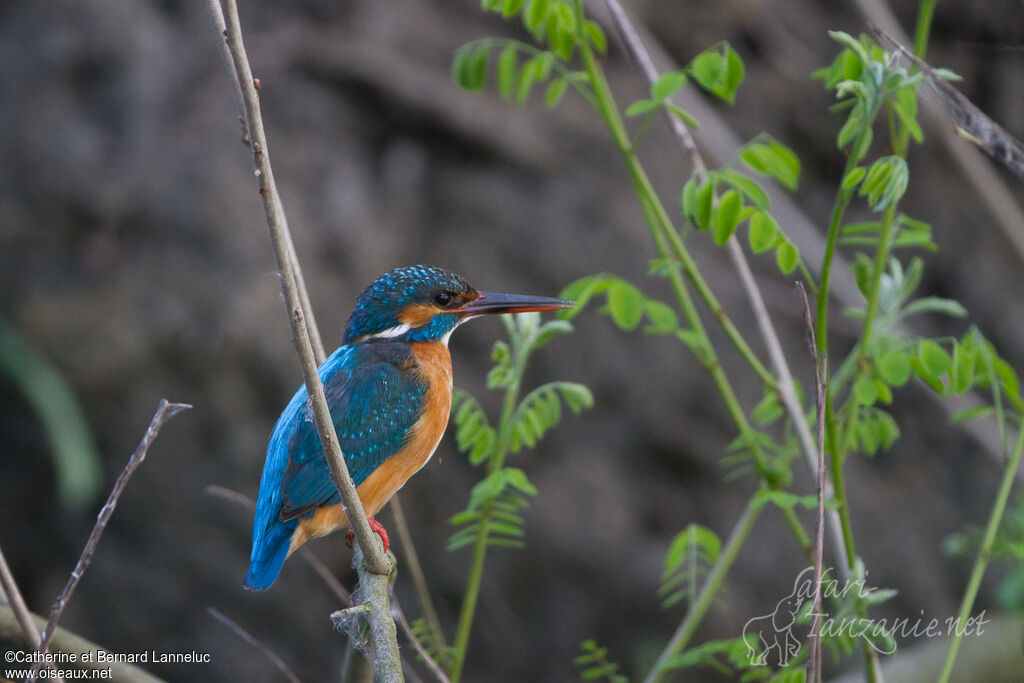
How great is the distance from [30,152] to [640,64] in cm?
317

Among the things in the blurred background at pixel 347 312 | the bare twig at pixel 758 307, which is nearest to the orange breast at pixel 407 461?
the bare twig at pixel 758 307

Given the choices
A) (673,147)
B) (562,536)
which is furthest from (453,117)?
(562,536)

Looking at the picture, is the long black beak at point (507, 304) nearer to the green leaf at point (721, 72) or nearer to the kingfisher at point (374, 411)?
the kingfisher at point (374, 411)

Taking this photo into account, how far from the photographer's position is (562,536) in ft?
12.9

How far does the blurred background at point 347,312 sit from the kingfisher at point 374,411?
6.12 feet

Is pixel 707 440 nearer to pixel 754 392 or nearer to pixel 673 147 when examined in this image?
pixel 754 392

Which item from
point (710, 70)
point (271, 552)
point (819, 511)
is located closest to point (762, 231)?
point (710, 70)

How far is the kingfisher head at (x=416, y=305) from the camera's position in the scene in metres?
1.82

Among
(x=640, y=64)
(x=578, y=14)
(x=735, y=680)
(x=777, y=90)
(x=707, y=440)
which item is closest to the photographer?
(x=578, y=14)

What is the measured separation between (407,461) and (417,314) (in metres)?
0.30

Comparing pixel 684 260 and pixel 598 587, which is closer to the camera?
pixel 684 260

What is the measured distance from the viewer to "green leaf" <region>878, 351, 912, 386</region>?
1421 mm

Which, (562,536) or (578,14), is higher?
(578,14)

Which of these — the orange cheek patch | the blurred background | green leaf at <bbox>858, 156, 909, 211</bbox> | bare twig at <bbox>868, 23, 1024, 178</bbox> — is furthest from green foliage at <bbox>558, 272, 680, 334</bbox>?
the blurred background
